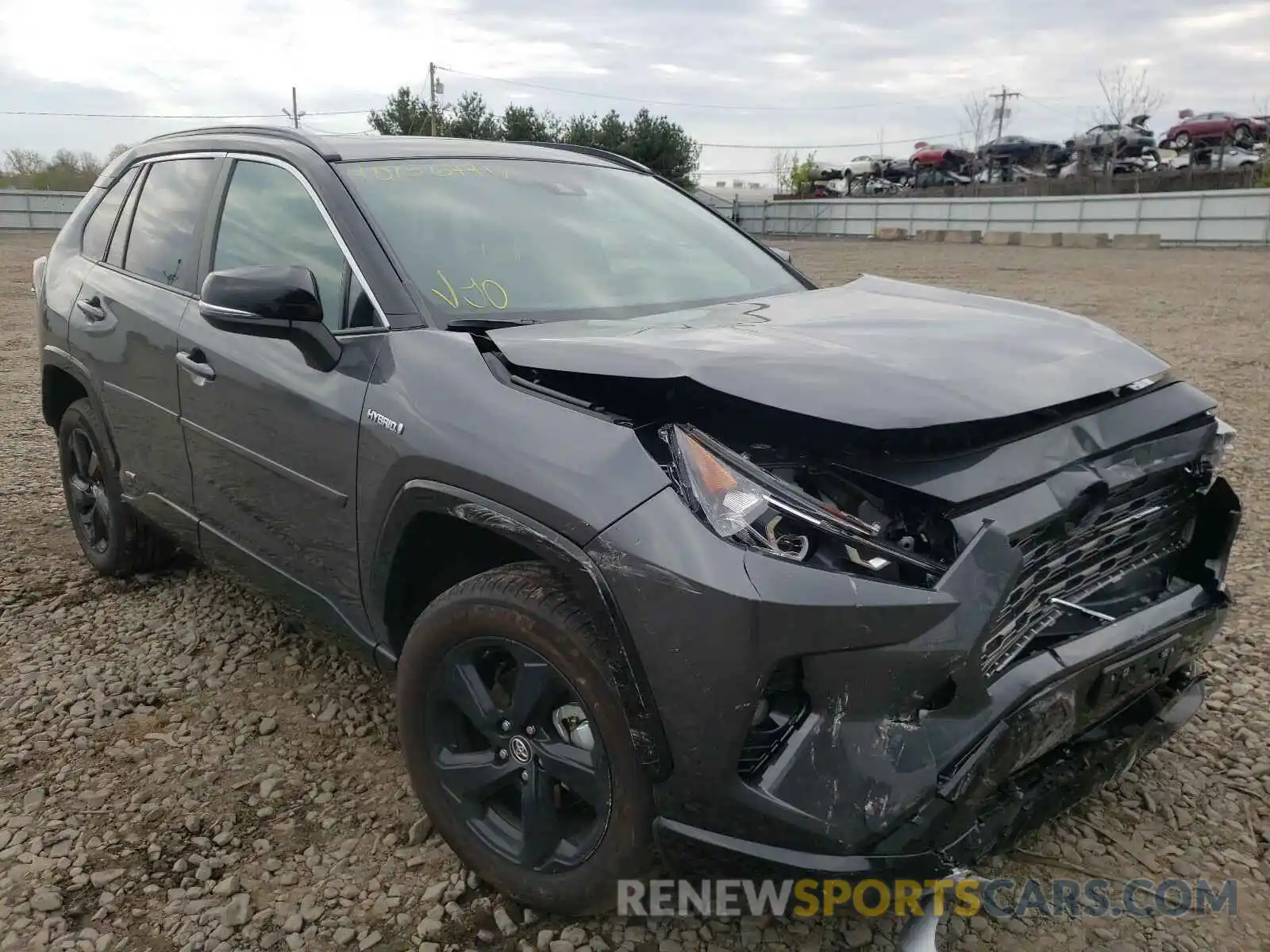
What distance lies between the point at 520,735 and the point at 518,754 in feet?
0.20

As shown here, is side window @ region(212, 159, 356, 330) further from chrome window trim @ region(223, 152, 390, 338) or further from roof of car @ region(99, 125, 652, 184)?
roof of car @ region(99, 125, 652, 184)

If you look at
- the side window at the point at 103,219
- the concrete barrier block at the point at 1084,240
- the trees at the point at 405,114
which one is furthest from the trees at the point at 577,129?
the side window at the point at 103,219

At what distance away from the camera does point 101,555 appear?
4.19 m

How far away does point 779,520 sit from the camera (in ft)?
5.91

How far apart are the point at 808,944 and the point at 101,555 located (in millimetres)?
3421

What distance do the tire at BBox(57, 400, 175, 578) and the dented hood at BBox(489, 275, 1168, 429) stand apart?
2.37 metres

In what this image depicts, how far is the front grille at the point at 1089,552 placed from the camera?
1.88 m

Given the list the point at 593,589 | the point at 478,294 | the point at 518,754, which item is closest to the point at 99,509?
the point at 478,294

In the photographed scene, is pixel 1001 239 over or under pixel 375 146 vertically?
under

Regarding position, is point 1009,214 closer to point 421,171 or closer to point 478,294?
point 421,171

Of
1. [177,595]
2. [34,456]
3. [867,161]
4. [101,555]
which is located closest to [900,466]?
[177,595]

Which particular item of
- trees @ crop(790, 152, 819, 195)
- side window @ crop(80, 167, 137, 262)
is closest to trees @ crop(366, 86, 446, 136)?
trees @ crop(790, 152, 819, 195)

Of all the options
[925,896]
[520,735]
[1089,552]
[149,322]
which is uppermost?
[149,322]

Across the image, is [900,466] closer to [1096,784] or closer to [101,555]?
[1096,784]
